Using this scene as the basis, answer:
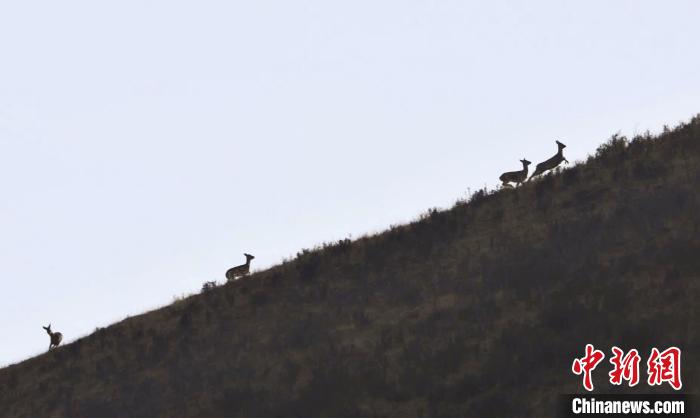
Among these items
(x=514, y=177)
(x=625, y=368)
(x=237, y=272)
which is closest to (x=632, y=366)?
(x=625, y=368)

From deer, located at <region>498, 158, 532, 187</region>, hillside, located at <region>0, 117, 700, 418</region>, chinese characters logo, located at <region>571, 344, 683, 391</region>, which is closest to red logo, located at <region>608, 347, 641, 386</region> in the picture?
chinese characters logo, located at <region>571, 344, 683, 391</region>

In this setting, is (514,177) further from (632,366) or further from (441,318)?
(632,366)

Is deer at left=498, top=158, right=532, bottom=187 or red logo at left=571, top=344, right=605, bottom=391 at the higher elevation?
deer at left=498, top=158, right=532, bottom=187

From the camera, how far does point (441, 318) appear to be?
25031 millimetres

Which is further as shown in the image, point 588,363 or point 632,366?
point 588,363

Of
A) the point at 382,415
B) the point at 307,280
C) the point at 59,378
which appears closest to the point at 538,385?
the point at 382,415

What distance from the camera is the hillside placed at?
21312 millimetres

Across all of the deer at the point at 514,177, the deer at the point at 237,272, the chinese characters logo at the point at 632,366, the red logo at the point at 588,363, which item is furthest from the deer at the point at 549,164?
the red logo at the point at 588,363

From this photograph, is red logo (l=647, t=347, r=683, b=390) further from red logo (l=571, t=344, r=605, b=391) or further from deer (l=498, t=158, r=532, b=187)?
deer (l=498, t=158, r=532, b=187)

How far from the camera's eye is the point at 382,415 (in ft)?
70.0

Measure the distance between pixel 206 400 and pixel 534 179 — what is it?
1064 cm

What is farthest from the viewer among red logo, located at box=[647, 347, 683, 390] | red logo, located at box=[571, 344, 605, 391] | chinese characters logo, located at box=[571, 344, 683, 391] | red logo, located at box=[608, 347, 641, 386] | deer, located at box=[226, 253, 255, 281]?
deer, located at box=[226, 253, 255, 281]

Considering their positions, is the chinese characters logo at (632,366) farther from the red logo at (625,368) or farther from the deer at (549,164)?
the deer at (549,164)

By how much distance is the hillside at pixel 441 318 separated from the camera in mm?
21312
